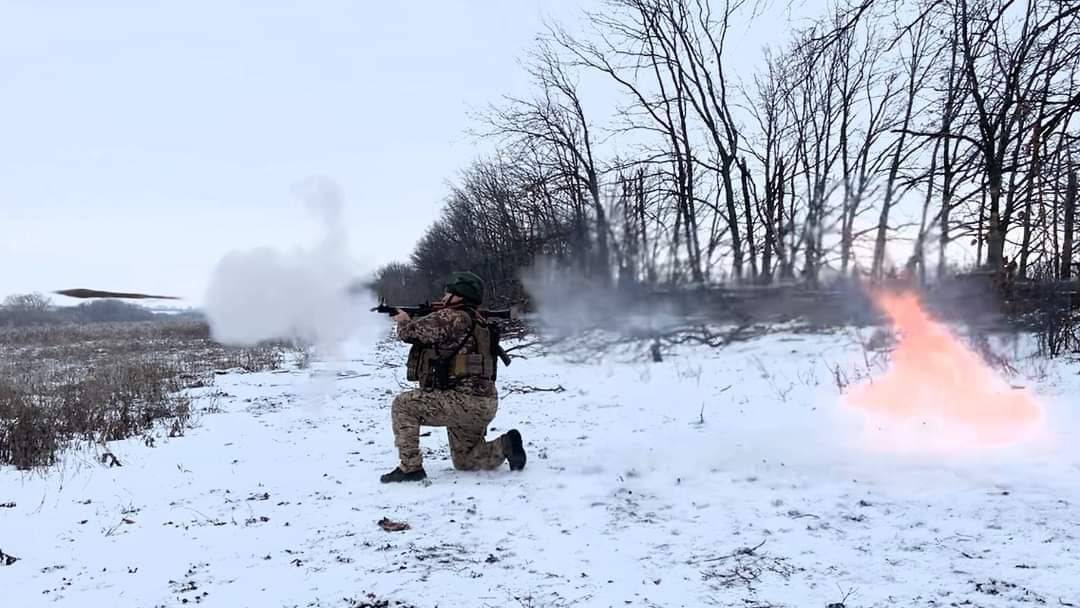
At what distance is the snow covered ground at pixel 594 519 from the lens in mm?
3828

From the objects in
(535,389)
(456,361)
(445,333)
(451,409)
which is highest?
(445,333)

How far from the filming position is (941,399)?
24.5 feet

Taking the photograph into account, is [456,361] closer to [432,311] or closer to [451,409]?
[451,409]

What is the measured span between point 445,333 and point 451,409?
29.7 inches

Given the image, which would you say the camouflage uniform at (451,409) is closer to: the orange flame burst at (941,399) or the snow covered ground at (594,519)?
the snow covered ground at (594,519)

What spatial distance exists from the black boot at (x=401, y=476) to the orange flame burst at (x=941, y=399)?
441cm

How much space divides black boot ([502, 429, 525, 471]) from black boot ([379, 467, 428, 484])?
835 millimetres

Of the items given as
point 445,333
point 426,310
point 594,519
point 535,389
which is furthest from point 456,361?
point 535,389

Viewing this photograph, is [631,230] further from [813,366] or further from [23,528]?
[813,366]

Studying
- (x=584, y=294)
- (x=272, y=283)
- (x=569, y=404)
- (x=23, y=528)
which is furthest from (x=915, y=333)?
(x=272, y=283)

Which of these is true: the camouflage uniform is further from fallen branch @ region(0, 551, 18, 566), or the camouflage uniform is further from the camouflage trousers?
fallen branch @ region(0, 551, 18, 566)

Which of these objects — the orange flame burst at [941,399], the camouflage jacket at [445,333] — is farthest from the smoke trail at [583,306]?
the orange flame burst at [941,399]

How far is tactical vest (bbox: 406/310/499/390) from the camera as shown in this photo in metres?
6.52

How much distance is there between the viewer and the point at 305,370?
56.7ft
